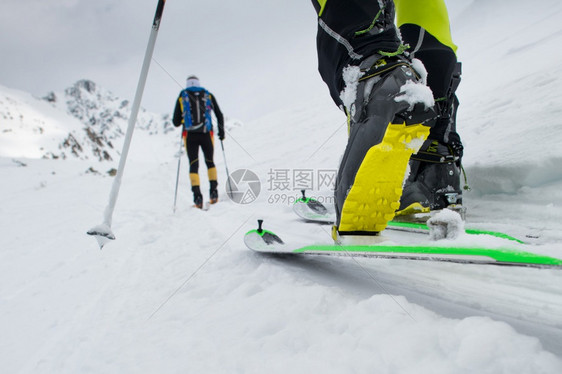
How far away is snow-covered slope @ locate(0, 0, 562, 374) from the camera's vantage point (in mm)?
619

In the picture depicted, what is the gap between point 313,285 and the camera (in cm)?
101

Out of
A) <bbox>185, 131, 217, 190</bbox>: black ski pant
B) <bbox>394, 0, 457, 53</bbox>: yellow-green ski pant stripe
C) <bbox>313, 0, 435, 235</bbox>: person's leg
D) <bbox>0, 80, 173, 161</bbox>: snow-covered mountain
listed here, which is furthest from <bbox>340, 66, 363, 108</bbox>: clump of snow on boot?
<bbox>0, 80, 173, 161</bbox>: snow-covered mountain

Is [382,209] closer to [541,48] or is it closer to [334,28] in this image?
[334,28]

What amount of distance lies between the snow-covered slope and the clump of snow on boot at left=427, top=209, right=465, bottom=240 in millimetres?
120

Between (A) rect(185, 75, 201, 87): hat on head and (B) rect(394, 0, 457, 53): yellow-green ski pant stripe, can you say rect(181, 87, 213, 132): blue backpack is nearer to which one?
(A) rect(185, 75, 201, 87): hat on head

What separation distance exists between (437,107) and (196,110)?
370cm

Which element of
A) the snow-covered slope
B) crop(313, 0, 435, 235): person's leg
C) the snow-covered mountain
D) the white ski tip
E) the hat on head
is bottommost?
the snow-covered slope

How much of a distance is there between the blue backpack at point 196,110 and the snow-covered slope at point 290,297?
2.23 m

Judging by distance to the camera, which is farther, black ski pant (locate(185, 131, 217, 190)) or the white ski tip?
black ski pant (locate(185, 131, 217, 190))

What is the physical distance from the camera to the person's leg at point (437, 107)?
63.4 inches

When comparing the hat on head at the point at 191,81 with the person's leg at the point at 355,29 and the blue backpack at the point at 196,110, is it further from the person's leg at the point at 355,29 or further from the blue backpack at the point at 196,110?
the person's leg at the point at 355,29

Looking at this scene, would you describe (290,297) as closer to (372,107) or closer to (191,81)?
(372,107)

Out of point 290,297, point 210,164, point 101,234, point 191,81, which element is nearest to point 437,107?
point 290,297

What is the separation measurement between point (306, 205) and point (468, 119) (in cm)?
182
